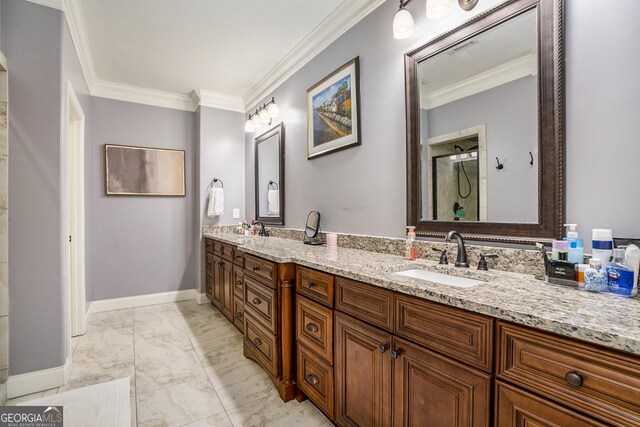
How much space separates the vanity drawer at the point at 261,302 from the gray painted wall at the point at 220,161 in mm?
1923

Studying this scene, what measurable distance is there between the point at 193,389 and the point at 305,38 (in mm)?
2840

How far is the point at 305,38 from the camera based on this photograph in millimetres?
2684

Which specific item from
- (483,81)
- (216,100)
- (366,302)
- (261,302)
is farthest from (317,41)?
(366,302)

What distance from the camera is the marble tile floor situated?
1739 mm

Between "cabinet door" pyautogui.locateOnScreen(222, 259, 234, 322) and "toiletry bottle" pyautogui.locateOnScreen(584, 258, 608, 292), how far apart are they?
2558 mm

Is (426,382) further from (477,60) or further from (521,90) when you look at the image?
(477,60)

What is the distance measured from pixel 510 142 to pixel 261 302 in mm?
1685

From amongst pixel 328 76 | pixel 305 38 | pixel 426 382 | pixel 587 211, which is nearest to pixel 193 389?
pixel 426 382

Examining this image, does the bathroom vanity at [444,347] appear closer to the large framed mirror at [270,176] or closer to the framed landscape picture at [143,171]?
the large framed mirror at [270,176]

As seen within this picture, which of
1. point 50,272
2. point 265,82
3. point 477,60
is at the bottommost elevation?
point 50,272

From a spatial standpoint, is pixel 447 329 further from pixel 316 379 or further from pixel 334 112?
pixel 334 112

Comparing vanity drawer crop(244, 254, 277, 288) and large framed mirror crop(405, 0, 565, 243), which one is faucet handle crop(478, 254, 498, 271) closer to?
large framed mirror crop(405, 0, 565, 243)

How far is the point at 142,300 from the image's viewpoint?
12.6 ft

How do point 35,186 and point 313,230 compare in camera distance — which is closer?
point 35,186
